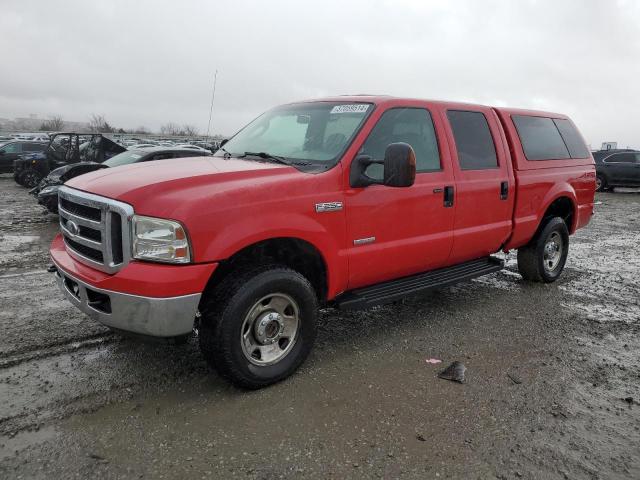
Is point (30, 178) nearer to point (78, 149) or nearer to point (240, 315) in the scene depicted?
point (78, 149)

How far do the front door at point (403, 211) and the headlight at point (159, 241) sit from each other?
4.08 ft

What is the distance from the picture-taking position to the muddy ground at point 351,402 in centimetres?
259

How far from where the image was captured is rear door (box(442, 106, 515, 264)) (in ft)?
14.6

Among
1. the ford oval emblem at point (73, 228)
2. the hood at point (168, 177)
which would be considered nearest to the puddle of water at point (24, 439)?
the ford oval emblem at point (73, 228)

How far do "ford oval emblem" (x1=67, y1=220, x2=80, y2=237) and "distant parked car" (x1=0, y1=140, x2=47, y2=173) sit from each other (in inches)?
726

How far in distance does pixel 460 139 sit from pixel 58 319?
13.1 ft

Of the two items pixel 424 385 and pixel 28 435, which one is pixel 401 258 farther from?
pixel 28 435

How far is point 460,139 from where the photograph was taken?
14.7 ft

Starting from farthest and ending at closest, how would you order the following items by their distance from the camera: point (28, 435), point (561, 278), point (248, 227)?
point (561, 278) < point (248, 227) < point (28, 435)

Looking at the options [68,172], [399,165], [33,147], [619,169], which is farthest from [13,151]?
[619,169]

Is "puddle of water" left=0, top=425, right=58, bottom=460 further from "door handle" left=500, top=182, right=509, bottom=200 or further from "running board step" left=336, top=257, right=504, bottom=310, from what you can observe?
"door handle" left=500, top=182, right=509, bottom=200

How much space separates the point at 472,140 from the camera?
4645 millimetres

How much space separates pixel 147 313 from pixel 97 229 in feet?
2.16

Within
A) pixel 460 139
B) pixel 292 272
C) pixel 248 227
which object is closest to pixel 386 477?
pixel 292 272
